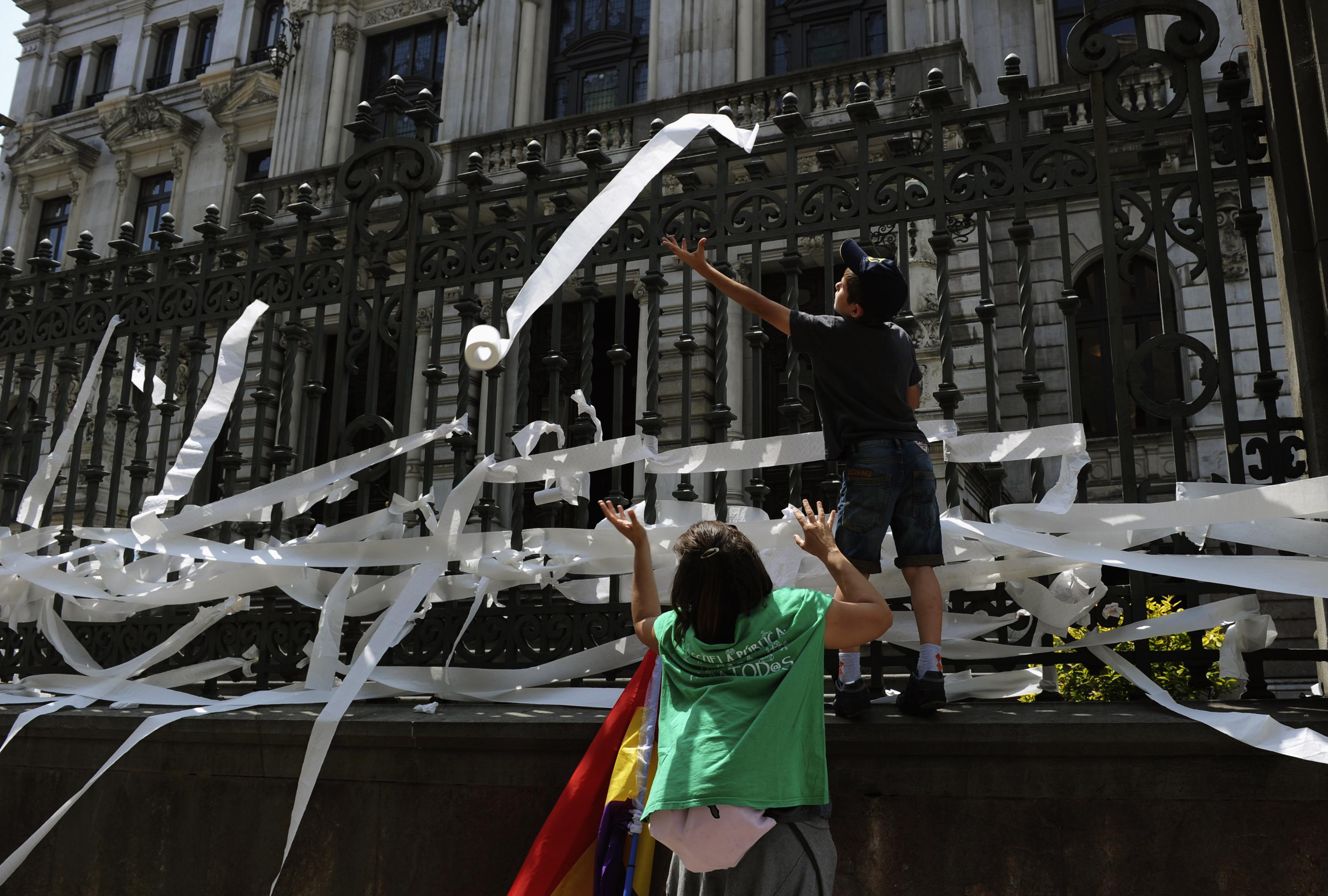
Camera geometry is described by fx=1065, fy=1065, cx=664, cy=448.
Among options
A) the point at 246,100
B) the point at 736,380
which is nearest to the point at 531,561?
the point at 736,380

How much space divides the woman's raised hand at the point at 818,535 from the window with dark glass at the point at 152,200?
86.3ft

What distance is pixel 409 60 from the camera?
22.6 meters

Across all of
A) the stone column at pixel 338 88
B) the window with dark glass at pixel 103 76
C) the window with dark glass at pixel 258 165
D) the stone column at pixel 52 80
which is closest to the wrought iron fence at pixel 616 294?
the stone column at pixel 338 88

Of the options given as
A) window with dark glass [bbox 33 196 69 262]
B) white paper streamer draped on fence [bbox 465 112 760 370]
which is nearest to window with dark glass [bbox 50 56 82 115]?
window with dark glass [bbox 33 196 69 262]

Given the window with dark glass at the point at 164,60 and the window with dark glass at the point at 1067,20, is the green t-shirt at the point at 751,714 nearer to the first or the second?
the window with dark glass at the point at 1067,20

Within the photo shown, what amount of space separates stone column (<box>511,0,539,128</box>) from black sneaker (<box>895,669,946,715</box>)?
17906mm

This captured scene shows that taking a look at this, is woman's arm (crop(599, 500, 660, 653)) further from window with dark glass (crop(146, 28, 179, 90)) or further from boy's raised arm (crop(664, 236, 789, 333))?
window with dark glass (crop(146, 28, 179, 90))

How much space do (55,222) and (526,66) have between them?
1488 cm

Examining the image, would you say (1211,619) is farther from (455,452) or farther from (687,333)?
(455,452)

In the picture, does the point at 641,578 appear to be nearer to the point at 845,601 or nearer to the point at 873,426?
the point at 845,601

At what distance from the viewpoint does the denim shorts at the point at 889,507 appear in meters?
3.66

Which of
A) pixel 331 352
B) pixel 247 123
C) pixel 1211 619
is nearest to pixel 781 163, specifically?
pixel 331 352

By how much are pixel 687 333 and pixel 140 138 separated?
2592 cm

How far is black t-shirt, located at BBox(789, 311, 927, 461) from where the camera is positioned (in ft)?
12.2
